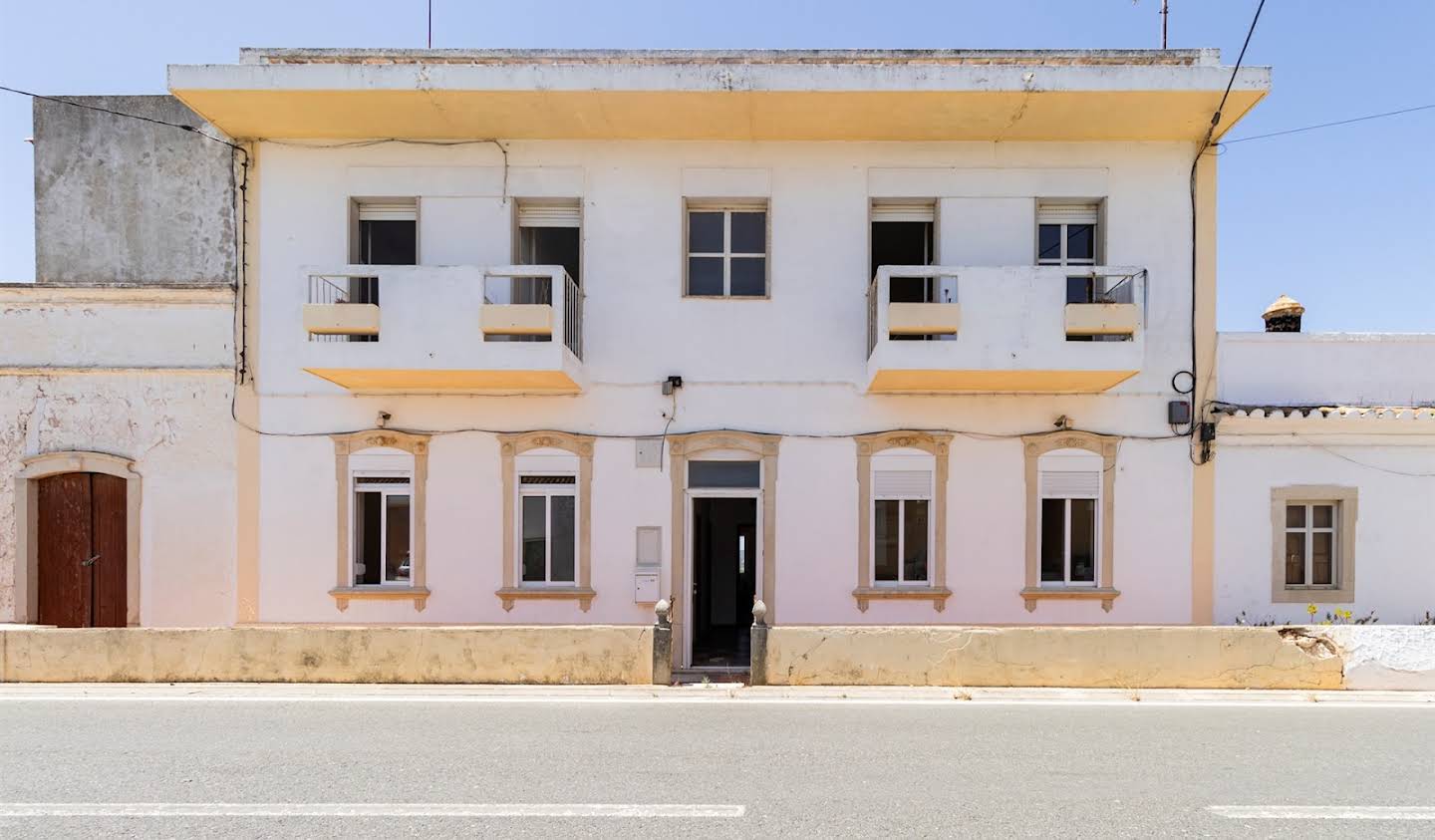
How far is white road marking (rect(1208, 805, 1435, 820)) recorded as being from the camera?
15.7ft

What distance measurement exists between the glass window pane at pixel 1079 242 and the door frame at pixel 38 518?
13730 millimetres

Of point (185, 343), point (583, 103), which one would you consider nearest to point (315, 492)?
point (185, 343)

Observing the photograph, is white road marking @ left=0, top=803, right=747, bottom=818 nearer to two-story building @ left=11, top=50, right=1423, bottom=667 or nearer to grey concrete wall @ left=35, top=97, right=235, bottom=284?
two-story building @ left=11, top=50, right=1423, bottom=667

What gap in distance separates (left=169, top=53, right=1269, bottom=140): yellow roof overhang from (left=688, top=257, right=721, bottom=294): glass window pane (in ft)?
5.97

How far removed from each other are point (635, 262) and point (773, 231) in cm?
201

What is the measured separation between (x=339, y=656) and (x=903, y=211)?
30.3 feet

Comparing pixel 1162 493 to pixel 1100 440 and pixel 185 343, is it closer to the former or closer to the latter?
pixel 1100 440

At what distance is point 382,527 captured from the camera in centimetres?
1034

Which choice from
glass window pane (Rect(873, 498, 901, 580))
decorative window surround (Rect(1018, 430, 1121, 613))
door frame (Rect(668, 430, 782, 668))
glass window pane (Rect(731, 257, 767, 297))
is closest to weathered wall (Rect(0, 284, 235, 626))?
door frame (Rect(668, 430, 782, 668))

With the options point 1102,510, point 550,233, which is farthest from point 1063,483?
point 550,233

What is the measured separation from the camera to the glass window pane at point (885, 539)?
10227 mm

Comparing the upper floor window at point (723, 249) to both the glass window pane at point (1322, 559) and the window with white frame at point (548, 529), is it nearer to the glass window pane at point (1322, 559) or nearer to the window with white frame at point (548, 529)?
the window with white frame at point (548, 529)

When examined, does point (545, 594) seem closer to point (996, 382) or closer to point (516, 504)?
point (516, 504)

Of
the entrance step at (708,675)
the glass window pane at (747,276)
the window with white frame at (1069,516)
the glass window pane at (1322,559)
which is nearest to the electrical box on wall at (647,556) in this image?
the entrance step at (708,675)
